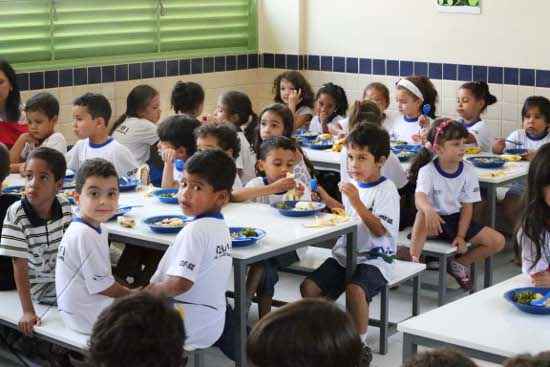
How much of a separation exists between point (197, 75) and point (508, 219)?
3158mm

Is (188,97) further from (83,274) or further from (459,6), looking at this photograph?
(83,274)

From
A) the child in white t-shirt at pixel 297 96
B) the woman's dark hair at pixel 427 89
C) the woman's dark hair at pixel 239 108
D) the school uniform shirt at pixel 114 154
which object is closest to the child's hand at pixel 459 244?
the woman's dark hair at pixel 239 108

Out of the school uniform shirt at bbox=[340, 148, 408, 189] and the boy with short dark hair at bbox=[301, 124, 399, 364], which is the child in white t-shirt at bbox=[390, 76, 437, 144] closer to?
the school uniform shirt at bbox=[340, 148, 408, 189]

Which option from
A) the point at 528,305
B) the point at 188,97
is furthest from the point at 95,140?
the point at 528,305

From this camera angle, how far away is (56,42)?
310 inches

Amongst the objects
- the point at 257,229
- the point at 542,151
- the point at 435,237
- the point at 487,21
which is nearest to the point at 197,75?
the point at 487,21

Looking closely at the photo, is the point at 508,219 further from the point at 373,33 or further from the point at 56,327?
the point at 56,327

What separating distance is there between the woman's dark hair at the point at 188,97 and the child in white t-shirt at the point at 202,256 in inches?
118

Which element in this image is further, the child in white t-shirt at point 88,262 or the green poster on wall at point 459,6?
the green poster on wall at point 459,6

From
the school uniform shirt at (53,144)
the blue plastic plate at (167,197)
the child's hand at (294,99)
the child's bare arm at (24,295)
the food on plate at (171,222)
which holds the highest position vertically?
the child's hand at (294,99)

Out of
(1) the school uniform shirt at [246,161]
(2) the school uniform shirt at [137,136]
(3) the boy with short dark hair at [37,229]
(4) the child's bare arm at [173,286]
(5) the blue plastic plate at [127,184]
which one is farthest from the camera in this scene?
(2) the school uniform shirt at [137,136]

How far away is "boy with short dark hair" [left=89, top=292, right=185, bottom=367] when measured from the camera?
2.25m

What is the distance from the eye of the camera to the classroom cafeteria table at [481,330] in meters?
3.20

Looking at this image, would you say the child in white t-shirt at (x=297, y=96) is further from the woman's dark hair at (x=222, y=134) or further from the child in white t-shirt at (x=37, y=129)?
the woman's dark hair at (x=222, y=134)
